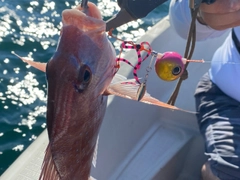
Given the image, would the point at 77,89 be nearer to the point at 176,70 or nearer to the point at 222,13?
A: the point at 176,70

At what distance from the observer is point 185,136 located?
2.57 m

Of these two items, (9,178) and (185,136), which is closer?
(9,178)

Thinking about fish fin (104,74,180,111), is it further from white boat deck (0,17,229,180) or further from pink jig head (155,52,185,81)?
white boat deck (0,17,229,180)

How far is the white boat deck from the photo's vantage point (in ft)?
7.27

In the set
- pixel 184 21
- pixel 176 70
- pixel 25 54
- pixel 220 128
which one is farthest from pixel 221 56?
pixel 25 54

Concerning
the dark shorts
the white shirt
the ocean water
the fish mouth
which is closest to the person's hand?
the white shirt

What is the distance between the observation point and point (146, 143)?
2525mm

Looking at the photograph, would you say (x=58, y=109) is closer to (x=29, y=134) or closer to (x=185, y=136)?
(x=185, y=136)

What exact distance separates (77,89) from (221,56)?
135 centimetres

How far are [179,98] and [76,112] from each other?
1.80 m

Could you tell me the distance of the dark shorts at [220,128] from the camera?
1972 mm

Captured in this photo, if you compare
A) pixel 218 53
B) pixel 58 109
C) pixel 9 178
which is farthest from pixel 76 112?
pixel 218 53

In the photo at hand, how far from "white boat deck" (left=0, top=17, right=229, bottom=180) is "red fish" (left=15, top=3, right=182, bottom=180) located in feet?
2.53

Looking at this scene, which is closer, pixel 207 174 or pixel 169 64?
pixel 169 64
